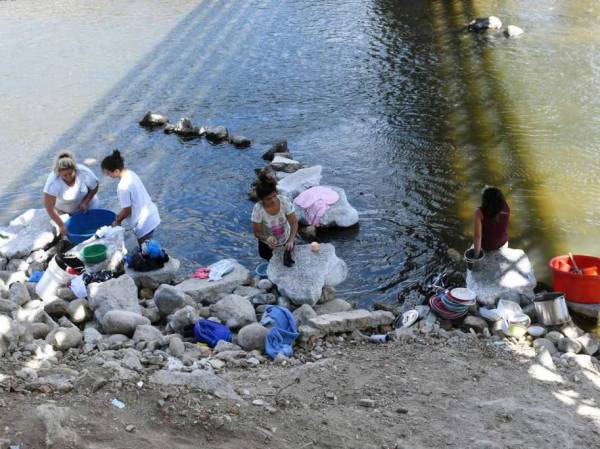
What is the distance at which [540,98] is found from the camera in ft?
43.2

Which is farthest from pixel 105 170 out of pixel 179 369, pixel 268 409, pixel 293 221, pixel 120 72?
pixel 120 72

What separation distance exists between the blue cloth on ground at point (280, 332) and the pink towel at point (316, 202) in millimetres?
2401

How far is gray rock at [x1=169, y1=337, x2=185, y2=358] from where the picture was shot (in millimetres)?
6727

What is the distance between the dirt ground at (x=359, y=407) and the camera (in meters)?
4.96

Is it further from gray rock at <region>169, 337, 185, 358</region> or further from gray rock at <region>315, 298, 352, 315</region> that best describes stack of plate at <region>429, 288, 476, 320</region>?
gray rock at <region>169, 337, 185, 358</region>

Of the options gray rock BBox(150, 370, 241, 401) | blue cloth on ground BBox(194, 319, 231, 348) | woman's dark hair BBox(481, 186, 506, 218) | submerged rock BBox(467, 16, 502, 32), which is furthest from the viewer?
submerged rock BBox(467, 16, 502, 32)

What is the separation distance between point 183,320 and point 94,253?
1558 mm

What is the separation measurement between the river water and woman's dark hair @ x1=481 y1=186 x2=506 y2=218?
109 cm

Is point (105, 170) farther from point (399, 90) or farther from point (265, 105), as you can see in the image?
point (399, 90)

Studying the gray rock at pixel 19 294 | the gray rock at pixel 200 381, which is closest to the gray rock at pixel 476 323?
the gray rock at pixel 200 381

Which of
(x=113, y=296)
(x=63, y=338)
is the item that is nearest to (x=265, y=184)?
(x=113, y=296)

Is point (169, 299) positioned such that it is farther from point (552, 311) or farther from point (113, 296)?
point (552, 311)

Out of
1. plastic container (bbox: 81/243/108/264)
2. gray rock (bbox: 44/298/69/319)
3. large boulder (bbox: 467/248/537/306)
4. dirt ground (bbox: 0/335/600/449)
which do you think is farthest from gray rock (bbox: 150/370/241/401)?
large boulder (bbox: 467/248/537/306)

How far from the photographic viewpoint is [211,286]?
8.09 metres
